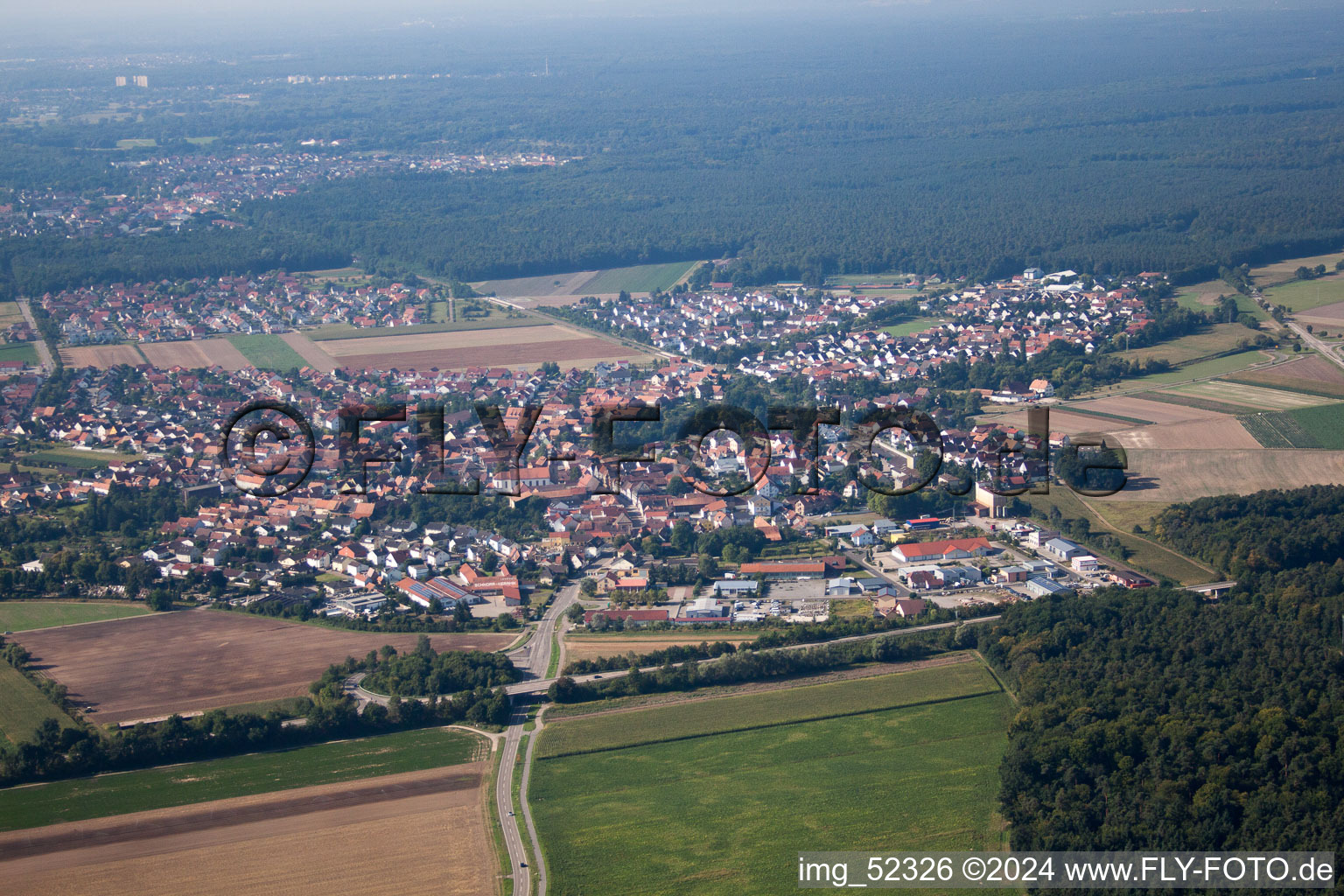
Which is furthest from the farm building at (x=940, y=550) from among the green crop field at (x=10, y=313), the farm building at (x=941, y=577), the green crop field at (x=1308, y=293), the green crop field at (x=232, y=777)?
the green crop field at (x=10, y=313)

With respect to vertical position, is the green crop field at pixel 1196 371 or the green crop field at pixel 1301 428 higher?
the green crop field at pixel 1196 371

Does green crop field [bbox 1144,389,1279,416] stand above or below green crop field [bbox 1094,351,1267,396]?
below

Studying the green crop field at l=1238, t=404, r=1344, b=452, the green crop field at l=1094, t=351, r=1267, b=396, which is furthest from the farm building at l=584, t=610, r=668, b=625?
the green crop field at l=1094, t=351, r=1267, b=396

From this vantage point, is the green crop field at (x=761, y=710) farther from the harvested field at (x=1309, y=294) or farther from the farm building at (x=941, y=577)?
the harvested field at (x=1309, y=294)

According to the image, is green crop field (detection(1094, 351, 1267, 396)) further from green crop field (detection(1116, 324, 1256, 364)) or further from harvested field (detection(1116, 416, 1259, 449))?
harvested field (detection(1116, 416, 1259, 449))

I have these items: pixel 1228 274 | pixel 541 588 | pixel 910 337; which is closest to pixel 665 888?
pixel 541 588
